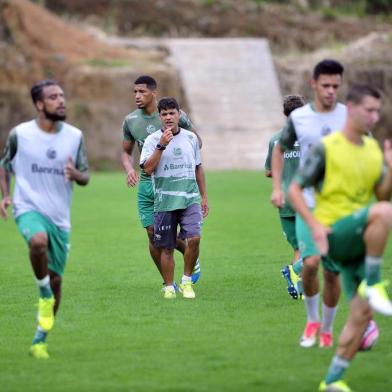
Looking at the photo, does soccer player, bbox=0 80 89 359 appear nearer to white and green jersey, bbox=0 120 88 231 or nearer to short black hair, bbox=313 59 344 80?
white and green jersey, bbox=0 120 88 231

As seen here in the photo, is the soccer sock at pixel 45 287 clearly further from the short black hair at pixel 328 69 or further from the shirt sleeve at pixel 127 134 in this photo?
the shirt sleeve at pixel 127 134

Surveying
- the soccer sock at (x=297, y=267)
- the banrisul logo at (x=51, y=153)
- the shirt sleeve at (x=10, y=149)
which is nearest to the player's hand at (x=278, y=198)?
the banrisul logo at (x=51, y=153)

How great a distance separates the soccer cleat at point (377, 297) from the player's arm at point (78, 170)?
2.61 m

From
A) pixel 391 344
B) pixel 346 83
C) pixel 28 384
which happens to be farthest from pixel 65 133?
pixel 346 83

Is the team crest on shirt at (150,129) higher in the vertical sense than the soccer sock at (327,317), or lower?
higher

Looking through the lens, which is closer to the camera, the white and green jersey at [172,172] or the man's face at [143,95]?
the white and green jersey at [172,172]

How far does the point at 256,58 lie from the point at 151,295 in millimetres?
40729

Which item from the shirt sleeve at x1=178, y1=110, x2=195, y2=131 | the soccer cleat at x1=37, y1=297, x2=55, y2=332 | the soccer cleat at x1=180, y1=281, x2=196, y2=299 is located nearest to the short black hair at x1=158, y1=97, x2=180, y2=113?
the shirt sleeve at x1=178, y1=110, x2=195, y2=131

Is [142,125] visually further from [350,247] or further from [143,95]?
[350,247]

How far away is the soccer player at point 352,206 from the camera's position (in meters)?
8.07

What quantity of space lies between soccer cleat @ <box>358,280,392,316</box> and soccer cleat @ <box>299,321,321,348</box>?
2.02 metres

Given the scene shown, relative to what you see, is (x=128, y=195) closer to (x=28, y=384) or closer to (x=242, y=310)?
(x=242, y=310)

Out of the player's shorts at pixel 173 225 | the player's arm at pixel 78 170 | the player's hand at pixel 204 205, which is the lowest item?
the player's shorts at pixel 173 225

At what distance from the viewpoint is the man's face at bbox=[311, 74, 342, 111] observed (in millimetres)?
9922
